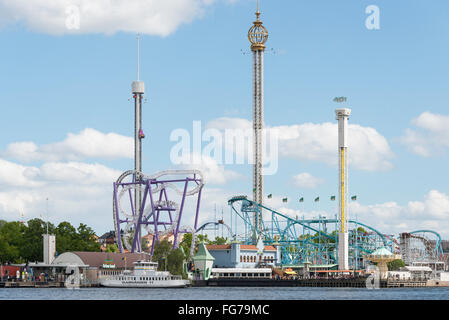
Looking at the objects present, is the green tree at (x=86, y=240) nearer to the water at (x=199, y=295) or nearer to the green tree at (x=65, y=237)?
the green tree at (x=65, y=237)

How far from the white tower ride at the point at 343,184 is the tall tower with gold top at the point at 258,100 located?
27.0m

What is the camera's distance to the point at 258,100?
19162 centimetres

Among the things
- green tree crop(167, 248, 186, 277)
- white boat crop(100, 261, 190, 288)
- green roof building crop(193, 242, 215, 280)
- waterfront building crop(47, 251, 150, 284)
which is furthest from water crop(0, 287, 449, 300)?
green roof building crop(193, 242, 215, 280)

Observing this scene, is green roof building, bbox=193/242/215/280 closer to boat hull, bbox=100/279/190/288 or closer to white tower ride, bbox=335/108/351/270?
boat hull, bbox=100/279/190/288

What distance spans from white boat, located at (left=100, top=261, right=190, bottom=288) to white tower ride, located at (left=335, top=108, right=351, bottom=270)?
132 ft

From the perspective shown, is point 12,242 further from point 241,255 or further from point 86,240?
point 241,255

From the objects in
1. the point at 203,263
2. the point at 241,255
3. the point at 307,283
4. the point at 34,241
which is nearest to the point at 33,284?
the point at 34,241

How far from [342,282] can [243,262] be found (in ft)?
90.8

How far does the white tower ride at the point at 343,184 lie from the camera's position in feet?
520

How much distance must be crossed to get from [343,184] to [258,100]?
Answer: 40.8 meters

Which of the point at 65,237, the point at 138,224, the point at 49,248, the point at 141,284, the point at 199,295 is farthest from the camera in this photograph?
the point at 65,237

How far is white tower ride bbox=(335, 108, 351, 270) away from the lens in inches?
6238

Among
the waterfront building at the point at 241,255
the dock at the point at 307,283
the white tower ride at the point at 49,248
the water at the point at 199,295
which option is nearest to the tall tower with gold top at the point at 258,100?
the waterfront building at the point at 241,255
